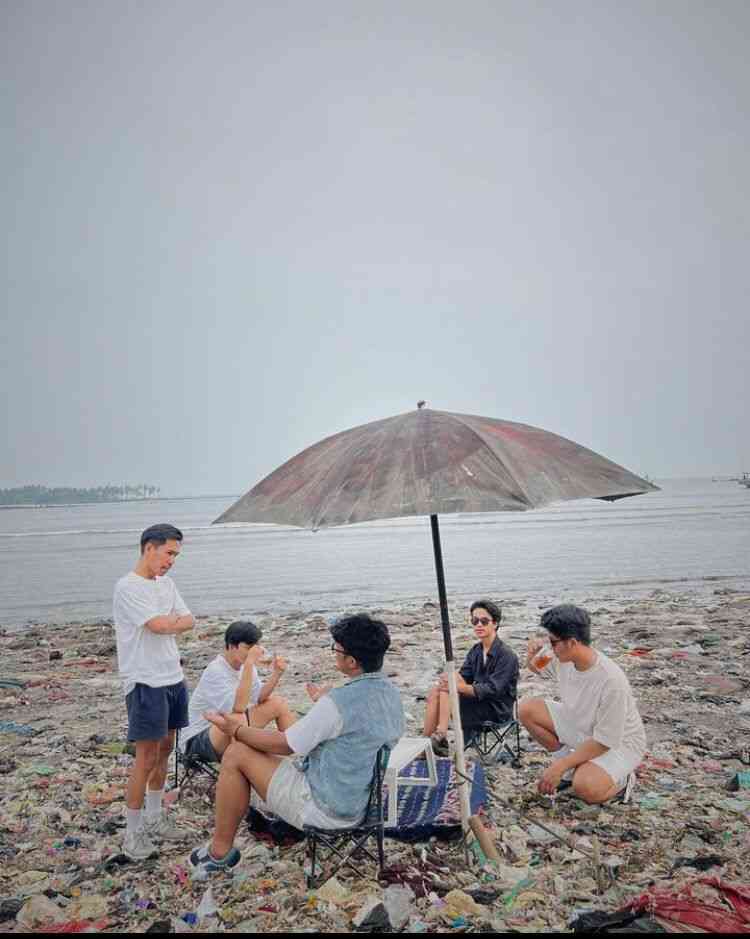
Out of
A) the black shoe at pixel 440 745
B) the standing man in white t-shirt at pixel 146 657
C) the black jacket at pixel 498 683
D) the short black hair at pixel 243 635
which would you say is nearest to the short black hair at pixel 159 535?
the standing man in white t-shirt at pixel 146 657

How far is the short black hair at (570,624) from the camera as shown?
4324 mm

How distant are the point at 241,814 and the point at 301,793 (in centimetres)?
44

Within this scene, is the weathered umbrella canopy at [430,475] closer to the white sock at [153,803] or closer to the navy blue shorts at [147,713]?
the navy blue shorts at [147,713]

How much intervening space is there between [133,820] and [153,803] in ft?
1.02

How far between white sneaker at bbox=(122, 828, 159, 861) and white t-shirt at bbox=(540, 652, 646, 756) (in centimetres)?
294

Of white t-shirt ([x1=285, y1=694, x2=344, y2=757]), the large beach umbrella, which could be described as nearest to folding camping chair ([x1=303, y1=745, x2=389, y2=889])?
white t-shirt ([x1=285, y1=694, x2=344, y2=757])

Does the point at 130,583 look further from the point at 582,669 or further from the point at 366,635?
the point at 582,669

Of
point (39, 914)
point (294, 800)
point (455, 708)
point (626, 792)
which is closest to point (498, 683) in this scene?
point (626, 792)

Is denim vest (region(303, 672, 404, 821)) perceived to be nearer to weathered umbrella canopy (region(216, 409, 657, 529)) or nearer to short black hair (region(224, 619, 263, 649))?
weathered umbrella canopy (region(216, 409, 657, 529))

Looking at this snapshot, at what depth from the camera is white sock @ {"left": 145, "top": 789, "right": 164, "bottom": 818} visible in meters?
4.33

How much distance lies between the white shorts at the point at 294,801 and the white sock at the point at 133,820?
932mm

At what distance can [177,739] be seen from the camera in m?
A: 5.11

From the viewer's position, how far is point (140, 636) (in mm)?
4020

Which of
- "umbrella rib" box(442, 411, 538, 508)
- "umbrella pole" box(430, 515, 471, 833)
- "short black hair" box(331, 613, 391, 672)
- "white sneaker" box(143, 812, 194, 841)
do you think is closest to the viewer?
"umbrella rib" box(442, 411, 538, 508)
